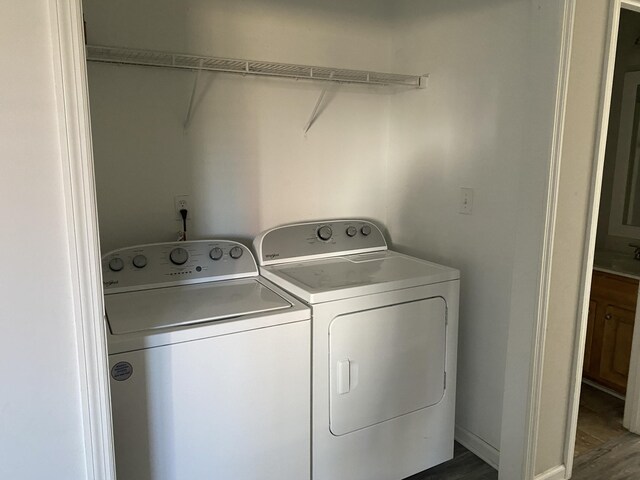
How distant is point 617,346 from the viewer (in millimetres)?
2658

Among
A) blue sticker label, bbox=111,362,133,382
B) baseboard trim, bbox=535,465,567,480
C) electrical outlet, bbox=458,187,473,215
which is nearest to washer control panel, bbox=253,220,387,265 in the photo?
electrical outlet, bbox=458,187,473,215

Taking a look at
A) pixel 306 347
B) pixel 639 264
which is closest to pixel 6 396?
pixel 306 347

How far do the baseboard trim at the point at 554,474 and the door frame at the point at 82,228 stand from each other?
1675 mm

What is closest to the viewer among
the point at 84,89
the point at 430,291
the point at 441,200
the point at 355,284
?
the point at 84,89

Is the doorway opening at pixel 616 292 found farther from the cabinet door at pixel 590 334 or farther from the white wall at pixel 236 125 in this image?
the white wall at pixel 236 125

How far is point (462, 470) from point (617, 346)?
1.22m

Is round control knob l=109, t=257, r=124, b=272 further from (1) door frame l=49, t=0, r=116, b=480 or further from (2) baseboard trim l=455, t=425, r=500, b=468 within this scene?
(2) baseboard trim l=455, t=425, r=500, b=468

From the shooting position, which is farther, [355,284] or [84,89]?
[355,284]

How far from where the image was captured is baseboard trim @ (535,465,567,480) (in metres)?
1.97

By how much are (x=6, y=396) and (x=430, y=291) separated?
1462 mm

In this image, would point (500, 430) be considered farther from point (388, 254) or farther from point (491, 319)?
point (388, 254)

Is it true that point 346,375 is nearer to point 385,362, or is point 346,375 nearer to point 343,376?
point 343,376

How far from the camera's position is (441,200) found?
2.30 meters

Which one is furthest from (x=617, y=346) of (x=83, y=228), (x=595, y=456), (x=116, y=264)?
(x=83, y=228)
